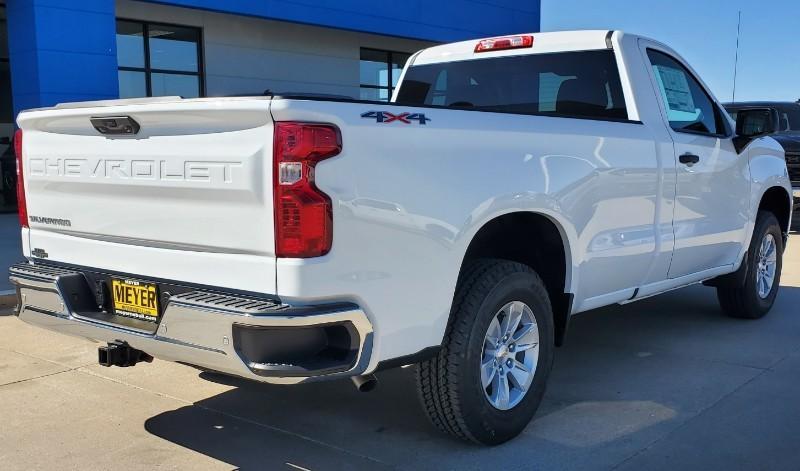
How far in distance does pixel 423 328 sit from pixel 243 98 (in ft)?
3.81

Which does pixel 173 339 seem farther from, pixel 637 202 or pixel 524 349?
pixel 637 202

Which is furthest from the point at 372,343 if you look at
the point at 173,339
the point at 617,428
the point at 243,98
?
the point at 617,428

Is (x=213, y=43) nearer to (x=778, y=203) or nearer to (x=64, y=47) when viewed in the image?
(x=64, y=47)

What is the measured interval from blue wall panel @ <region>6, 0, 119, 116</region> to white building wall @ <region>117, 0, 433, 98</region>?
6.56 feet

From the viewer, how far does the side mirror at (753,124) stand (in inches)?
215

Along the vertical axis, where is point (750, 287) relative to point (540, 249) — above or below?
below

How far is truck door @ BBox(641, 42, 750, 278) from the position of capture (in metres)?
4.80

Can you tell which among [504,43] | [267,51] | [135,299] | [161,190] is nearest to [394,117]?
[161,190]

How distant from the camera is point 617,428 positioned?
12.6 ft

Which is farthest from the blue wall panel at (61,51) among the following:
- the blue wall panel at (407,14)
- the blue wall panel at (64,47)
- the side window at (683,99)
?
the side window at (683,99)

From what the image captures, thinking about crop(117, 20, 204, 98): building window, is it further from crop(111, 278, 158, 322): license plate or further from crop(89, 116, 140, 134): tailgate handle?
crop(111, 278, 158, 322): license plate

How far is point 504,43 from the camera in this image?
5.12 metres

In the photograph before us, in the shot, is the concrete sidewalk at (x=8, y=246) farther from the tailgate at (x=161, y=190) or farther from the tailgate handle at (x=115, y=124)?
the tailgate handle at (x=115, y=124)

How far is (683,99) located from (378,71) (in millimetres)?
15311
